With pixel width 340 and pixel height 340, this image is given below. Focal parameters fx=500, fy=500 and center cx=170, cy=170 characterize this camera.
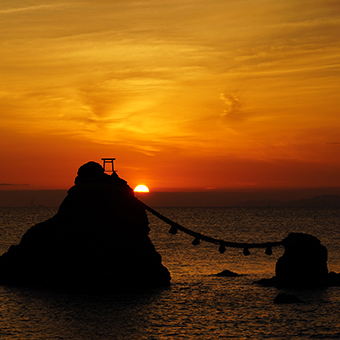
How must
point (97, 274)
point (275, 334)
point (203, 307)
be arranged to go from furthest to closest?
point (97, 274) → point (203, 307) → point (275, 334)

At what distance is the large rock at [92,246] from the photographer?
105 feet

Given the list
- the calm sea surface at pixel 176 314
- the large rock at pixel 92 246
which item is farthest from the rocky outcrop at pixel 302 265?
the large rock at pixel 92 246

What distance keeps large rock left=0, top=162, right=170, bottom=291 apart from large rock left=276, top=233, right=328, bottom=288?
841 centimetres

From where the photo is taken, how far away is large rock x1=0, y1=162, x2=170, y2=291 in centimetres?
3203

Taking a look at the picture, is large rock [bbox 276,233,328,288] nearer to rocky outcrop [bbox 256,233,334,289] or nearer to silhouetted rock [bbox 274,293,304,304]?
rocky outcrop [bbox 256,233,334,289]

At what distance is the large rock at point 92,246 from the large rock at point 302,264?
27.6 ft

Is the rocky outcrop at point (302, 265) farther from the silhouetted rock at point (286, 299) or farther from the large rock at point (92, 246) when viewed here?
the large rock at point (92, 246)

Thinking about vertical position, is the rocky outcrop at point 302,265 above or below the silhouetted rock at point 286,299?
above

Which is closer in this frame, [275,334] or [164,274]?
[275,334]

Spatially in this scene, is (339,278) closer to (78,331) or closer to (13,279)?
(78,331)

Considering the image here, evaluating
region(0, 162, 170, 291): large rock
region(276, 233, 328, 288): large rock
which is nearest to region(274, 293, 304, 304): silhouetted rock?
region(276, 233, 328, 288): large rock

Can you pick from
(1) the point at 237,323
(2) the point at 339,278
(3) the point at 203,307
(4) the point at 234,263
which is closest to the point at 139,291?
(3) the point at 203,307

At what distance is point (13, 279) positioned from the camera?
114 feet

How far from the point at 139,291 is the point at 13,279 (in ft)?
30.2
